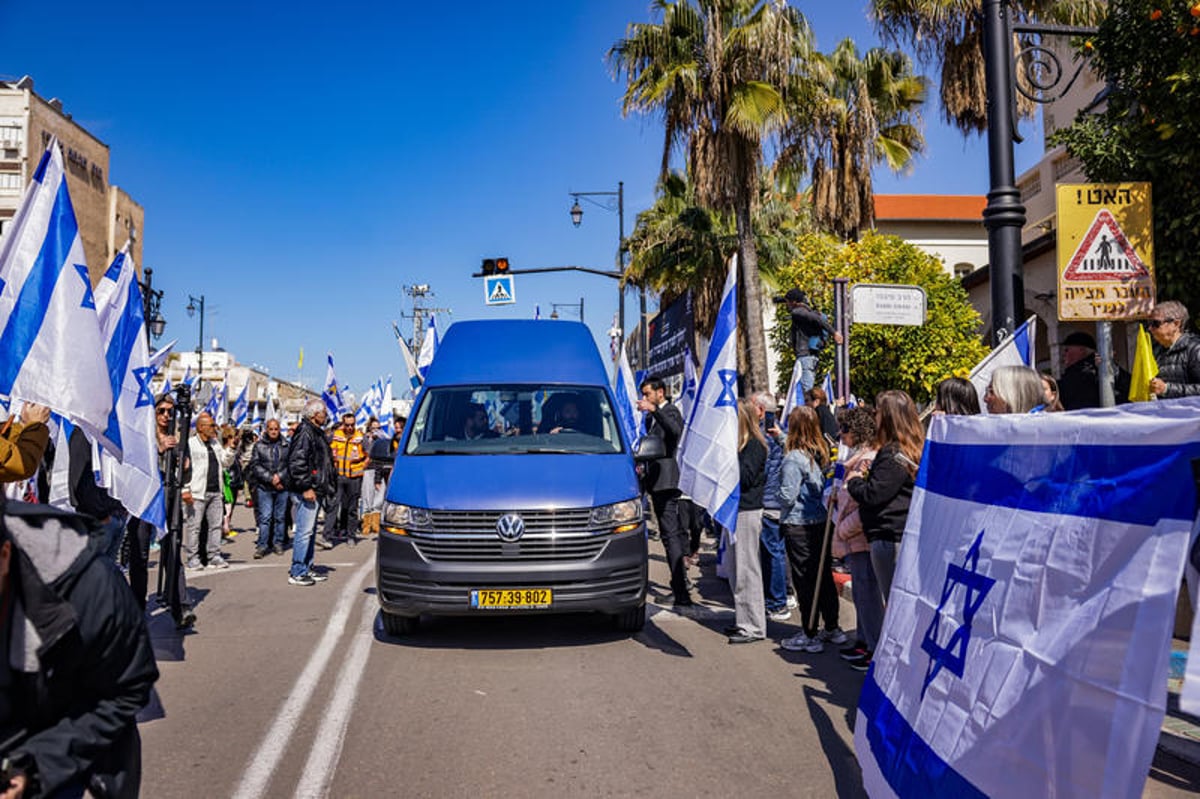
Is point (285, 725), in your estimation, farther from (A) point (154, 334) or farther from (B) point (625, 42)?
(A) point (154, 334)

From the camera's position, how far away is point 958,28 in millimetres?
16453

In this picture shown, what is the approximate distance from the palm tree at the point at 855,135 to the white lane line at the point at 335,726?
1545 cm

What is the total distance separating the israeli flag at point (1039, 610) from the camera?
1972 millimetres

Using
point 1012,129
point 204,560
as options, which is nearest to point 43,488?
point 204,560

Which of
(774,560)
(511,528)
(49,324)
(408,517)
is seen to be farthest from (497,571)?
(49,324)

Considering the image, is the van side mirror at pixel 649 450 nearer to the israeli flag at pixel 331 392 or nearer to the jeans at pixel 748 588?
the jeans at pixel 748 588

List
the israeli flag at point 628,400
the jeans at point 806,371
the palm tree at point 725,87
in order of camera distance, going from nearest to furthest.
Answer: the jeans at point 806,371
the israeli flag at point 628,400
the palm tree at point 725,87

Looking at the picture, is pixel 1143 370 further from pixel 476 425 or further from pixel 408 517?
pixel 408 517

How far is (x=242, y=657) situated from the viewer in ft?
21.3

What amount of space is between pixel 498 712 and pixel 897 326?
16632mm

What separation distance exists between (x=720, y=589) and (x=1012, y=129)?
16.6 feet

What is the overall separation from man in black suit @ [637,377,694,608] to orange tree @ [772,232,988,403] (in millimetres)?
10721

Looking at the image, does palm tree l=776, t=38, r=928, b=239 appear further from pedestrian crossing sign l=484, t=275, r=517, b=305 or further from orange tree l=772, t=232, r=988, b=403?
pedestrian crossing sign l=484, t=275, r=517, b=305

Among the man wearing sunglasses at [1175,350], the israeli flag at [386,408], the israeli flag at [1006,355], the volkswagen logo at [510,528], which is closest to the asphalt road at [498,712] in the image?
the volkswagen logo at [510,528]
